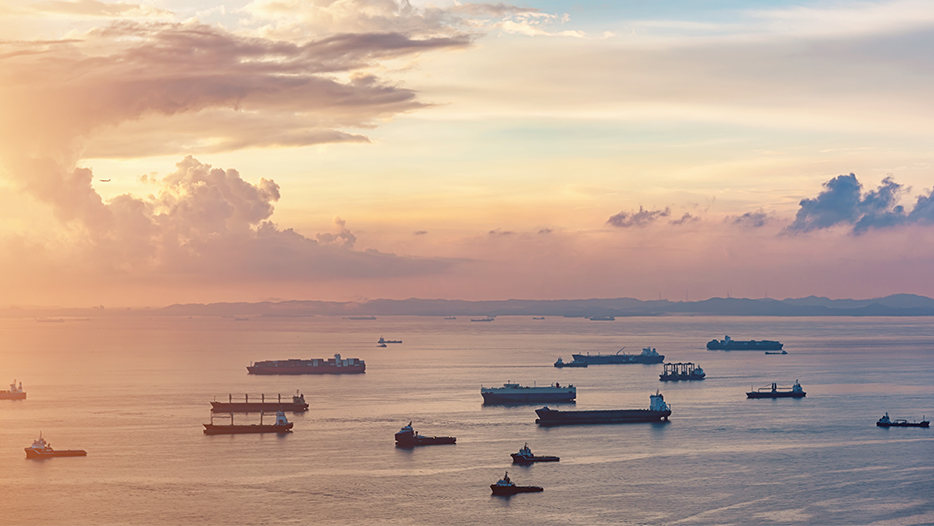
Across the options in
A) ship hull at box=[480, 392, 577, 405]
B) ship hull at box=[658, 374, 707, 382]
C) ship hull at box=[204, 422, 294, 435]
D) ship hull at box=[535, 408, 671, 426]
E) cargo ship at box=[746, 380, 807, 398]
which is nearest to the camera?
ship hull at box=[204, 422, 294, 435]

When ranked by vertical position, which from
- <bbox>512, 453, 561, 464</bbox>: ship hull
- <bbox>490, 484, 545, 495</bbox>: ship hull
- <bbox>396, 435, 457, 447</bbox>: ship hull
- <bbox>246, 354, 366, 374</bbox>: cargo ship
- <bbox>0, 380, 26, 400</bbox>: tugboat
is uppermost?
<bbox>246, 354, 366, 374</bbox>: cargo ship

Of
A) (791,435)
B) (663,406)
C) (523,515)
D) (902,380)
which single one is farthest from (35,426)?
(902,380)

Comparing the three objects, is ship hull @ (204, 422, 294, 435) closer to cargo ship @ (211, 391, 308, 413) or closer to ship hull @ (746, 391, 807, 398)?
cargo ship @ (211, 391, 308, 413)

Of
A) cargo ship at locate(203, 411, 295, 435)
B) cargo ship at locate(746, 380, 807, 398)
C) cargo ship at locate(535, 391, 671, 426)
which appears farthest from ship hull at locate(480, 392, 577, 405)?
cargo ship at locate(203, 411, 295, 435)

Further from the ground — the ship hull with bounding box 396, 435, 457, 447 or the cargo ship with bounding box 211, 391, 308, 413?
the cargo ship with bounding box 211, 391, 308, 413

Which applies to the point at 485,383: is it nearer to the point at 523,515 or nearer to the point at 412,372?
the point at 412,372

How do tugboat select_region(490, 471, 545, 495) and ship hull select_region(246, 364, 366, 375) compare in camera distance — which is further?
ship hull select_region(246, 364, 366, 375)
